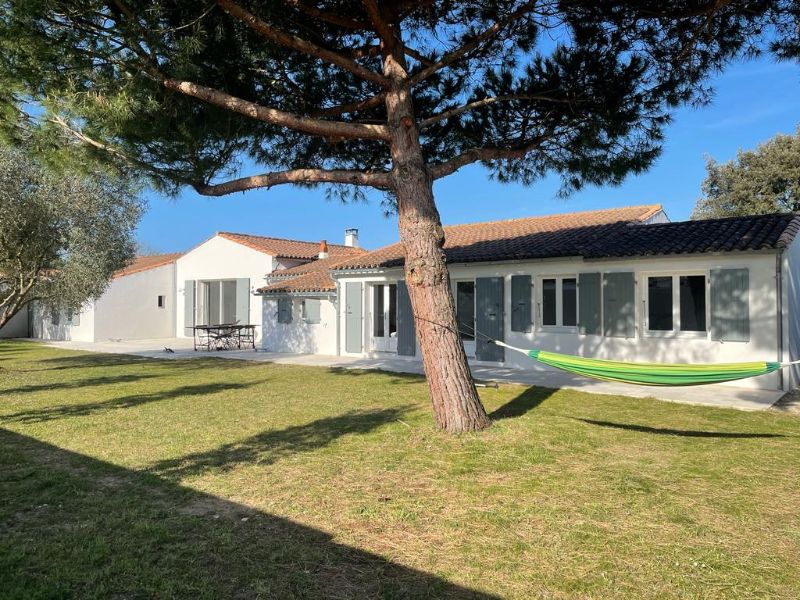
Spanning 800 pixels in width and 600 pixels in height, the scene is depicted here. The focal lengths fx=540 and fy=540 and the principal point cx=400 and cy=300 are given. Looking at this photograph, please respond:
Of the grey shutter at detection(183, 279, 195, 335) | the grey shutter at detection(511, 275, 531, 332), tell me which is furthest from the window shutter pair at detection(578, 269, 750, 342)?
the grey shutter at detection(183, 279, 195, 335)

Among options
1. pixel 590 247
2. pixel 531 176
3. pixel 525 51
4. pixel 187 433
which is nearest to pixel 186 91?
pixel 187 433

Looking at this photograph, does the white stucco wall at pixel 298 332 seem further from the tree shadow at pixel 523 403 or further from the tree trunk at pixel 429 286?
the tree trunk at pixel 429 286

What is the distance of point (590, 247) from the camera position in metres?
12.3

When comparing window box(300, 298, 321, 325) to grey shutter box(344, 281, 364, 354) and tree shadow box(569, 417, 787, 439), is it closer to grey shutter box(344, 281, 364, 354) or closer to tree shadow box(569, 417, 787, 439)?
grey shutter box(344, 281, 364, 354)

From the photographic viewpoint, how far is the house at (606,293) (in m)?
10.2

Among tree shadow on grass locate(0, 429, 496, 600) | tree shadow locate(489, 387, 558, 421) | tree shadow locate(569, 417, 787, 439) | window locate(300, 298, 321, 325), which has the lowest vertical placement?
tree shadow locate(569, 417, 787, 439)

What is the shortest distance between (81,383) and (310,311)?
789 cm

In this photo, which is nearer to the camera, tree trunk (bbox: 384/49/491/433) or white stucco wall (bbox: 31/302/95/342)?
tree trunk (bbox: 384/49/491/433)

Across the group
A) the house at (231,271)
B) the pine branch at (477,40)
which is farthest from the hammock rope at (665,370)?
the house at (231,271)

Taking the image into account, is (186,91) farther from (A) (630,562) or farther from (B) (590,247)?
(B) (590,247)

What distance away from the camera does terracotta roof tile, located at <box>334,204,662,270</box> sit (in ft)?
43.4

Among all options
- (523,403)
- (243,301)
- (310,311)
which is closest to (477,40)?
(523,403)

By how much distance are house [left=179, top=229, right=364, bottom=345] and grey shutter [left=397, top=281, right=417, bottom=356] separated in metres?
6.69

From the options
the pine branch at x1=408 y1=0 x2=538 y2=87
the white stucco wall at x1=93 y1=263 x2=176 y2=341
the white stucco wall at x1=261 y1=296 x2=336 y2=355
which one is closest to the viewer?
the pine branch at x1=408 y1=0 x2=538 y2=87
